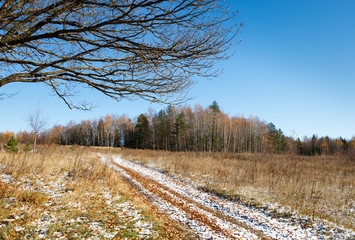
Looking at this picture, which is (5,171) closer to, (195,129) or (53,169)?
(53,169)

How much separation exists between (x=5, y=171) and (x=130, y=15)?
840cm

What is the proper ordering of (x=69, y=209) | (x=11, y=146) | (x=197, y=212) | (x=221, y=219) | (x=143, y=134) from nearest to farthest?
1. (x=69, y=209)
2. (x=221, y=219)
3. (x=197, y=212)
4. (x=11, y=146)
5. (x=143, y=134)

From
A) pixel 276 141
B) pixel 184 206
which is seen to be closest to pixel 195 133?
pixel 276 141

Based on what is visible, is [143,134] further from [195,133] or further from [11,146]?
[11,146]

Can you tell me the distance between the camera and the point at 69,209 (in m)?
4.82


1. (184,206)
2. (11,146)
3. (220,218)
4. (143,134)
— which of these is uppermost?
(143,134)

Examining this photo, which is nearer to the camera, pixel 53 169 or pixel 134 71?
pixel 134 71

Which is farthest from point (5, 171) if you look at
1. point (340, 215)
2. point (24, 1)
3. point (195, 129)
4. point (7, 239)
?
point (195, 129)

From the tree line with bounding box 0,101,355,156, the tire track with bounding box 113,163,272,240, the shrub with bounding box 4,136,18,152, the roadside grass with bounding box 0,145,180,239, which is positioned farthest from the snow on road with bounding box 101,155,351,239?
the tree line with bounding box 0,101,355,156

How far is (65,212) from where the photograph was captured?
4613 mm

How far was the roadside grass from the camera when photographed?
3.83 meters

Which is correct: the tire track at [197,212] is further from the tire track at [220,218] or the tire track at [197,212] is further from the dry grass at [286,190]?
the dry grass at [286,190]

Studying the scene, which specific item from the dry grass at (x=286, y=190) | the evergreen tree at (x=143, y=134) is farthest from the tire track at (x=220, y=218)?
the evergreen tree at (x=143, y=134)

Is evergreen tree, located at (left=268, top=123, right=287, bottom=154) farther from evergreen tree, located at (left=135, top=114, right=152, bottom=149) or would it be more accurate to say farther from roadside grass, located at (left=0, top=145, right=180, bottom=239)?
roadside grass, located at (left=0, top=145, right=180, bottom=239)
